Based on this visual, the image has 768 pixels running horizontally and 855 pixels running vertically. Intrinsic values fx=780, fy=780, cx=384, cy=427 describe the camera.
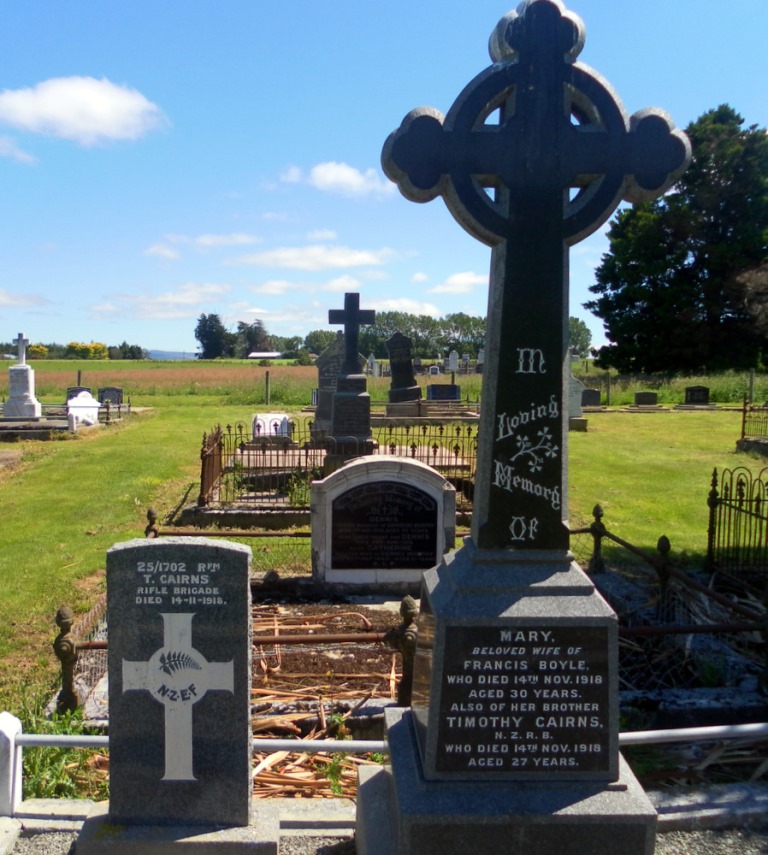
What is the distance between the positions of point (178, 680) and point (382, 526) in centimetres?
502

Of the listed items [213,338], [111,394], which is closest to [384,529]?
[111,394]

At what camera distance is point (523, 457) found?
11.9 feet

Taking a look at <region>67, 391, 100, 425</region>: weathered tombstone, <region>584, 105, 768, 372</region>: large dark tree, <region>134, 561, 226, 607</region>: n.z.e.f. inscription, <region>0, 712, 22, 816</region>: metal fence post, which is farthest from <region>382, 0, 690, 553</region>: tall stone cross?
<region>67, 391, 100, 425</region>: weathered tombstone

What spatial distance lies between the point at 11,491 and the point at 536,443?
537 inches

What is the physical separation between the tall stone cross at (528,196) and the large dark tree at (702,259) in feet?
47.4

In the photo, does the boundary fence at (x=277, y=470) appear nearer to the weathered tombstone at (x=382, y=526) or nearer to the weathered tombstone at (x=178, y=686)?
the weathered tombstone at (x=382, y=526)

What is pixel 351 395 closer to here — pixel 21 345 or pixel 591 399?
pixel 21 345

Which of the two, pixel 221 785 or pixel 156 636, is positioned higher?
pixel 156 636

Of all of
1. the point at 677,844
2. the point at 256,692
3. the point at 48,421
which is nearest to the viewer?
the point at 677,844

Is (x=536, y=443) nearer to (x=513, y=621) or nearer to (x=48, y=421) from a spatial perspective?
(x=513, y=621)

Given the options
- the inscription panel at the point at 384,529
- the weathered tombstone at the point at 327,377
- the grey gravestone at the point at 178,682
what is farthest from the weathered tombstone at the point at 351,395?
the grey gravestone at the point at 178,682

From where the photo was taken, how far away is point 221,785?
3.79 meters

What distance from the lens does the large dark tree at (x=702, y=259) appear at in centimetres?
1872

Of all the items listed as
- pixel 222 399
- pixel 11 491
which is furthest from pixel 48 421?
pixel 222 399
